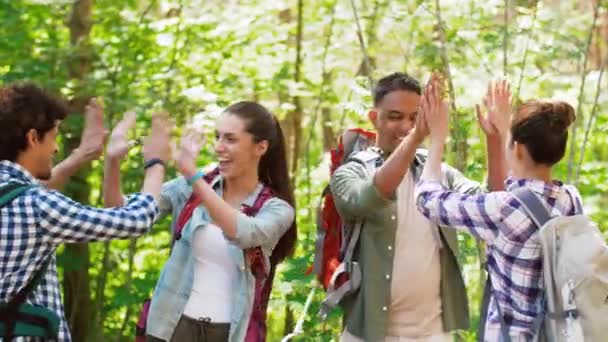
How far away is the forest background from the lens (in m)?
6.44

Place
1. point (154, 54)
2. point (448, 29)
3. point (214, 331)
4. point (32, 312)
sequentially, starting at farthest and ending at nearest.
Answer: point (154, 54), point (448, 29), point (214, 331), point (32, 312)

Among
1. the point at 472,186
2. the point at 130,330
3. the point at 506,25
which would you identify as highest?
the point at 506,25

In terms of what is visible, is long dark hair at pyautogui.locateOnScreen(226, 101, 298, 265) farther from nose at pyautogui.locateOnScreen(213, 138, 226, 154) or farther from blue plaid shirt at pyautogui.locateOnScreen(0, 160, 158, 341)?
blue plaid shirt at pyautogui.locateOnScreen(0, 160, 158, 341)

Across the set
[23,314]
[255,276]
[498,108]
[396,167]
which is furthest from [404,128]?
[23,314]

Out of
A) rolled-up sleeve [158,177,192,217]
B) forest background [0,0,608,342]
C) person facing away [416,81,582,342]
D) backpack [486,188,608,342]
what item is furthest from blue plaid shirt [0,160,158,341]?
forest background [0,0,608,342]

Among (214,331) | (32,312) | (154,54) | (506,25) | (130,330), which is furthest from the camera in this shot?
(130,330)

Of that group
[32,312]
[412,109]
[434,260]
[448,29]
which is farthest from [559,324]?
[448,29]

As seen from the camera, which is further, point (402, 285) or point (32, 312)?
point (402, 285)

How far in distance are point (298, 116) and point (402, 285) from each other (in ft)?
17.9

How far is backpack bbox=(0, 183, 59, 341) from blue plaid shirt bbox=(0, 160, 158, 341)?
0.7 inches

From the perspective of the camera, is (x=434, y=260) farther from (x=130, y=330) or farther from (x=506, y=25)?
(x=130, y=330)

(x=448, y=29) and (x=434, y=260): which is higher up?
(x=448, y=29)

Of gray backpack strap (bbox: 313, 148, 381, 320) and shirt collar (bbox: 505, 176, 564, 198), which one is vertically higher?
shirt collar (bbox: 505, 176, 564, 198)

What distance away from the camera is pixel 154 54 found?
24.4 feet
